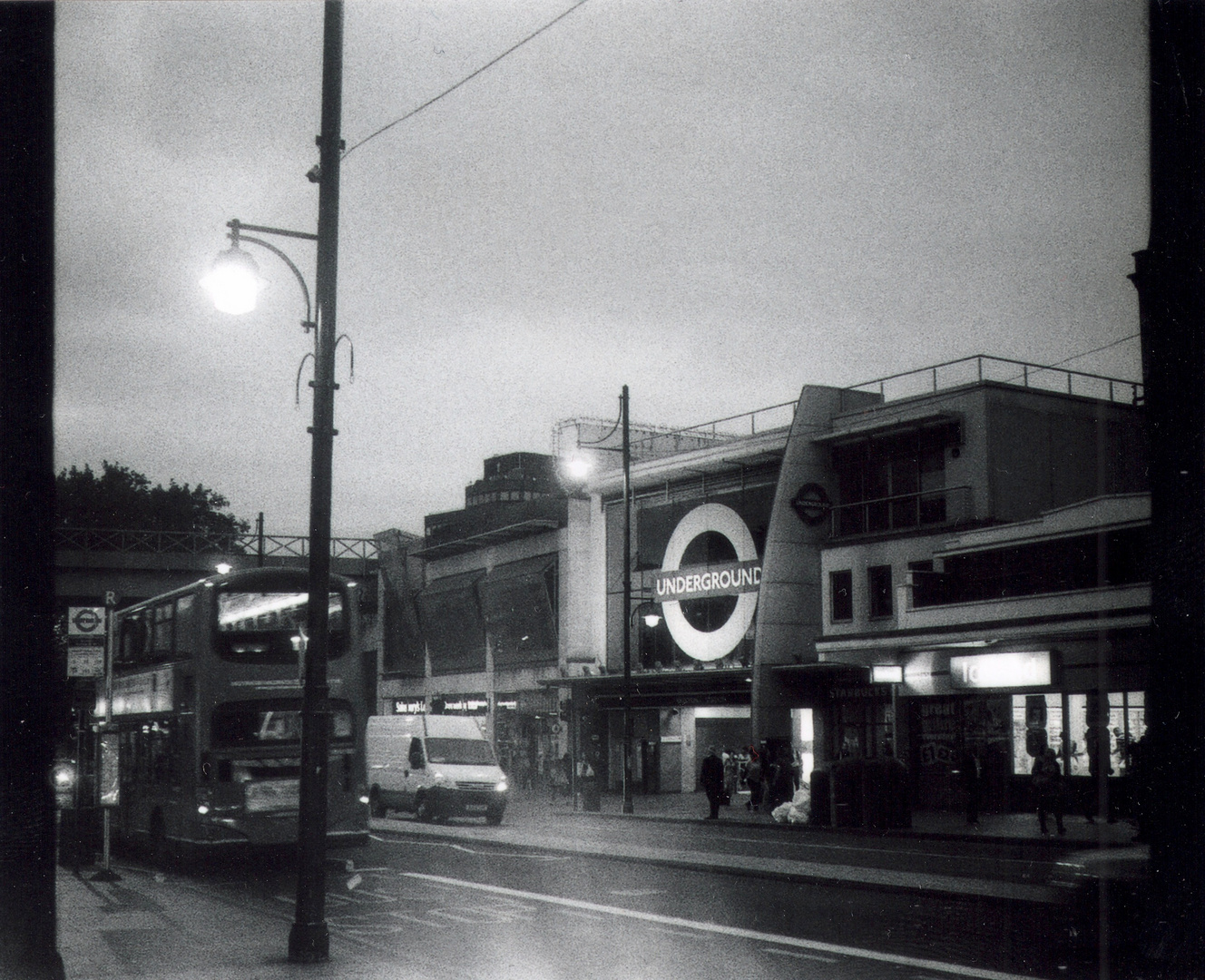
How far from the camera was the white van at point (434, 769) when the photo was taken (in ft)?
108

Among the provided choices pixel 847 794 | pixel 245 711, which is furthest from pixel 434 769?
pixel 245 711

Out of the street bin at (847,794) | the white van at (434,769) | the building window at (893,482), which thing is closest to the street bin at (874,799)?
the street bin at (847,794)

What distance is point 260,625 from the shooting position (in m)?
19.6

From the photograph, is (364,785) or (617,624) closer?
(364,785)

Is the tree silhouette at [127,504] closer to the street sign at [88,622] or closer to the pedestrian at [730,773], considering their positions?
the pedestrian at [730,773]

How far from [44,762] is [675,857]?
653 inches

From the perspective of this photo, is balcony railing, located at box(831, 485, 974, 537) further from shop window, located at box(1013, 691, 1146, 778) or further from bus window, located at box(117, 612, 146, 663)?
bus window, located at box(117, 612, 146, 663)

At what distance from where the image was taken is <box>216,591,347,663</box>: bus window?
763 inches

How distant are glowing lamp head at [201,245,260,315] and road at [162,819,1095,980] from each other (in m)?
5.66

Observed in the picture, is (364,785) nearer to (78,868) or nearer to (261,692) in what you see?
(261,692)

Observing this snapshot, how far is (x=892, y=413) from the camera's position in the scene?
1513 inches

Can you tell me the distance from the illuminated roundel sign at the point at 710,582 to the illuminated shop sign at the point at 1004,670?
31.4ft

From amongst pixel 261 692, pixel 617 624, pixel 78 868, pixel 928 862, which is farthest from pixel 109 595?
pixel 617 624

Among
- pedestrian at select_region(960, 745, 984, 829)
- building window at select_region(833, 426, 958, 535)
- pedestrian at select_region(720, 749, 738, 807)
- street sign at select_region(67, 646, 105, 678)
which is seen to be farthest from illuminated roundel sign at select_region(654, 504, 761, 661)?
street sign at select_region(67, 646, 105, 678)
